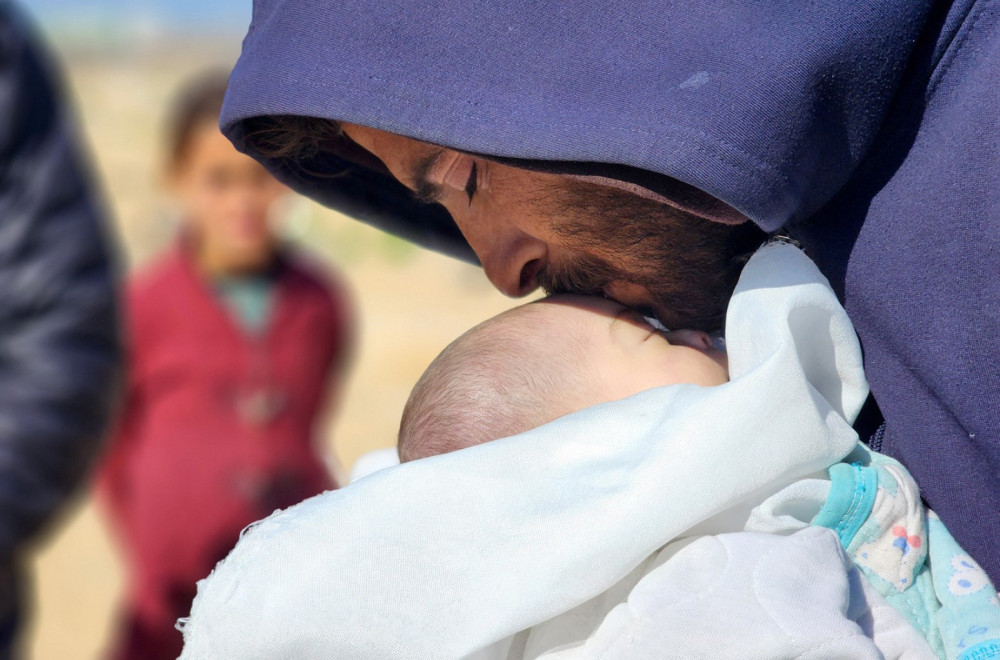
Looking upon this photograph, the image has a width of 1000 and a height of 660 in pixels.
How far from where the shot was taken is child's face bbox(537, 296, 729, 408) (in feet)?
5.69

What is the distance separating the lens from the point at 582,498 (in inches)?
57.1

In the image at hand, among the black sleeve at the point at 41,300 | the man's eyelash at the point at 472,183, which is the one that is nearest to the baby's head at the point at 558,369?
the man's eyelash at the point at 472,183

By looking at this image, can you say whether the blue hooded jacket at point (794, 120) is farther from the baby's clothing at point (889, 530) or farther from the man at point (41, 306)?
the man at point (41, 306)

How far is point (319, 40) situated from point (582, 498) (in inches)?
27.3

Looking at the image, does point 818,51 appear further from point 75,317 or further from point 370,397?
point 370,397

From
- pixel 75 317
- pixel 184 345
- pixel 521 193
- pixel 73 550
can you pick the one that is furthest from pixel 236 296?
pixel 521 193

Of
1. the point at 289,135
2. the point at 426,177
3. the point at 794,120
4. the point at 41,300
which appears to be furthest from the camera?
the point at 41,300

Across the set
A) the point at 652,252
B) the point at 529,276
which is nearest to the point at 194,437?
the point at 529,276

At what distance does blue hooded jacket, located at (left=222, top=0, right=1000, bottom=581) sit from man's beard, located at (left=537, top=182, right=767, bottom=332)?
0.15m

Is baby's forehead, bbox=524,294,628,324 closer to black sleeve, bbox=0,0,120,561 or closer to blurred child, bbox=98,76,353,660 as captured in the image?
black sleeve, bbox=0,0,120,561

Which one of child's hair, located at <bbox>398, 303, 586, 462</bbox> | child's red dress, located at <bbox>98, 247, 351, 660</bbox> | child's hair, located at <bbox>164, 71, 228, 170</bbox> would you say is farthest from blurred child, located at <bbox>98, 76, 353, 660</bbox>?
child's hair, located at <bbox>398, 303, 586, 462</bbox>

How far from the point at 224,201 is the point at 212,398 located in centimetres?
102

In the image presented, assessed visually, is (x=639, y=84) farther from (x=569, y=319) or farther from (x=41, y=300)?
(x=41, y=300)

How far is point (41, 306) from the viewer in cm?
317
